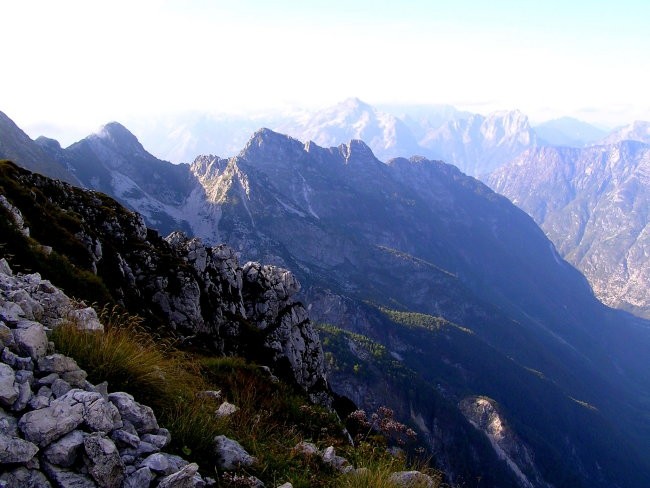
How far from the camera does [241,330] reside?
A: 4434cm

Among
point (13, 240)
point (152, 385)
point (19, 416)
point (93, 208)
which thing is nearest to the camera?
point (19, 416)

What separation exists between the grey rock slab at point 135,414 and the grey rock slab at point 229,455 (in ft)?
4.04

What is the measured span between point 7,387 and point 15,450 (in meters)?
1.01

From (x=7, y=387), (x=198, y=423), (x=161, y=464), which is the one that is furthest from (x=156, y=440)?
(x=7, y=387)

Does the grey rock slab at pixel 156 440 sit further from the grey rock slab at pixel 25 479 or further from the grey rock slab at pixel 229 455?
the grey rock slab at pixel 25 479

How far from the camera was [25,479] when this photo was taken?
6758 mm

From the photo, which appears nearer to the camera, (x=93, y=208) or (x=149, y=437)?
(x=149, y=437)

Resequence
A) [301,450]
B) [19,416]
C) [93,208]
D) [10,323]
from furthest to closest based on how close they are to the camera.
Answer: [93,208], [301,450], [10,323], [19,416]

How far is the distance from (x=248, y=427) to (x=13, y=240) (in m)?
15.1

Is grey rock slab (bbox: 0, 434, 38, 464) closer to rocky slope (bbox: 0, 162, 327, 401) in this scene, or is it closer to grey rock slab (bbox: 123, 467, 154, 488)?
grey rock slab (bbox: 123, 467, 154, 488)

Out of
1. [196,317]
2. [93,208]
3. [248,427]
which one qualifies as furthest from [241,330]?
[248,427]

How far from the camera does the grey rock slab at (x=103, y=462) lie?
7.12 m

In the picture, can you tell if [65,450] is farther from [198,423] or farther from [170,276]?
[170,276]

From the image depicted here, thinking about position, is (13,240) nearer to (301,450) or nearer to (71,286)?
(71,286)
